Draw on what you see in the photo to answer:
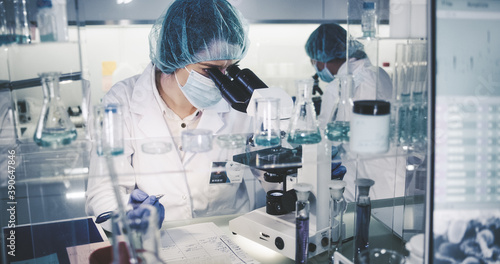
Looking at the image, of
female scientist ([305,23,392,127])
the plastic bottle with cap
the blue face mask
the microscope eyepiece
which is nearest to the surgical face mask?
the microscope eyepiece

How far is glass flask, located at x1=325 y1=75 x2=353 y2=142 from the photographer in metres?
1.39

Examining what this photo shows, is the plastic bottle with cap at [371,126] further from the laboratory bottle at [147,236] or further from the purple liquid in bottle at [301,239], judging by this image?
the laboratory bottle at [147,236]

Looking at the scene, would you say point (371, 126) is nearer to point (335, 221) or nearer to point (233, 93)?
point (335, 221)

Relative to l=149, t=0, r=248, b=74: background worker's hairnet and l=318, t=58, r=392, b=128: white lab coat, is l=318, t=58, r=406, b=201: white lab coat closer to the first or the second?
l=318, t=58, r=392, b=128: white lab coat

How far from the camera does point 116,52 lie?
3.84m

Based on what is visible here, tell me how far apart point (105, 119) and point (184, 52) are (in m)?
1.08

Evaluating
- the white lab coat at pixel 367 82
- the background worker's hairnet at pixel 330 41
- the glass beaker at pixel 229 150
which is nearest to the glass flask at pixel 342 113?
the white lab coat at pixel 367 82

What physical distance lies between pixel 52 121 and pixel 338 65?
9.95 feet

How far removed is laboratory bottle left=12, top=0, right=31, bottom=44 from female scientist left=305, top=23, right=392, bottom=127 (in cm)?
98

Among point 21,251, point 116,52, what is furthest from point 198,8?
point 116,52

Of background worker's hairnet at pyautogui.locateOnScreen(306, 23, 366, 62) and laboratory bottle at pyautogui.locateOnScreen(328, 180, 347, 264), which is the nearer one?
laboratory bottle at pyautogui.locateOnScreen(328, 180, 347, 264)

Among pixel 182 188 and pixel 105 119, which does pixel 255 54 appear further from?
pixel 105 119

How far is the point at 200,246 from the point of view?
1571 mm

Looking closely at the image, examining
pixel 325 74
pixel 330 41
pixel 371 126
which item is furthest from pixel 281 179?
pixel 325 74
